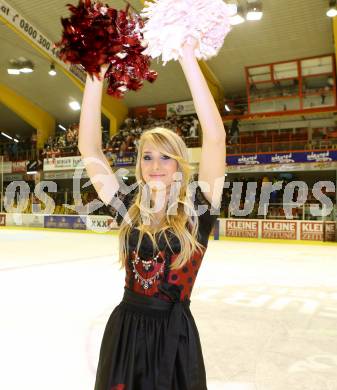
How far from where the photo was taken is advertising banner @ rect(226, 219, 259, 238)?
1416 centimetres

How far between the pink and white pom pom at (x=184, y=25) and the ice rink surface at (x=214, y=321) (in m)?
2.22

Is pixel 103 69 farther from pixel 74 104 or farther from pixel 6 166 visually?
pixel 6 166

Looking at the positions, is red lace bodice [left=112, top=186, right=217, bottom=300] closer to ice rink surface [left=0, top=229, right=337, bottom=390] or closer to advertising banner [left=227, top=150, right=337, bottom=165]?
ice rink surface [left=0, top=229, right=337, bottom=390]

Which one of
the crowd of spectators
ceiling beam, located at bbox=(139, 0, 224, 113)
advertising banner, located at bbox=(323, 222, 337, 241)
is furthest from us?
ceiling beam, located at bbox=(139, 0, 224, 113)

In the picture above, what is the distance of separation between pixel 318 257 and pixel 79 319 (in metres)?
7.11

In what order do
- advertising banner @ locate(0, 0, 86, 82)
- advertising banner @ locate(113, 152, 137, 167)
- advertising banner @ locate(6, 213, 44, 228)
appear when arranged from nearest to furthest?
advertising banner @ locate(0, 0, 86, 82), advertising banner @ locate(6, 213, 44, 228), advertising banner @ locate(113, 152, 137, 167)

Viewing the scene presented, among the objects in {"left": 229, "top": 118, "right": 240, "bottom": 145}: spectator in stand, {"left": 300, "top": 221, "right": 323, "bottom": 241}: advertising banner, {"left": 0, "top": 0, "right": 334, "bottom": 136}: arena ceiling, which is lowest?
{"left": 300, "top": 221, "right": 323, "bottom": 241}: advertising banner

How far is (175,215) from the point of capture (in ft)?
5.03

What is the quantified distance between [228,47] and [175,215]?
15489 millimetres

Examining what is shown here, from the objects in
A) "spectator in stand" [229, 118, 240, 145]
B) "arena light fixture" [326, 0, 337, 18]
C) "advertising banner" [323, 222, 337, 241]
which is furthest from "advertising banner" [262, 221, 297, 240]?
"arena light fixture" [326, 0, 337, 18]

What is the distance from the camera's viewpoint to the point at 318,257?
9.85 meters

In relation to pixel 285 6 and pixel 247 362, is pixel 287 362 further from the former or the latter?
pixel 285 6

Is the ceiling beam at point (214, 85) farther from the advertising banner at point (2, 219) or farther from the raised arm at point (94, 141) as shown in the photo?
the raised arm at point (94, 141)

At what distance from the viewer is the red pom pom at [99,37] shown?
1.42 metres
